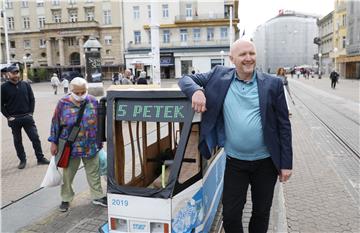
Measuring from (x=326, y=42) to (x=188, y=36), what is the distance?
1260 inches

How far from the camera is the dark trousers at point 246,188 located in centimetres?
321

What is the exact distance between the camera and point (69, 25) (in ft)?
206

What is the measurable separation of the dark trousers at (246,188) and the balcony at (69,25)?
204ft

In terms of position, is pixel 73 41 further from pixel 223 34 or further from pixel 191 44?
pixel 223 34

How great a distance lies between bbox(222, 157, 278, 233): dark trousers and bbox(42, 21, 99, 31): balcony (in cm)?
6227

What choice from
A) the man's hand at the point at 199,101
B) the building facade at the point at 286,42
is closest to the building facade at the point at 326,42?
the building facade at the point at 286,42

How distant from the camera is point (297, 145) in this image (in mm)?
9570

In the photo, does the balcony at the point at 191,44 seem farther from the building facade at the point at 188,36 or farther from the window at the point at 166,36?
the window at the point at 166,36

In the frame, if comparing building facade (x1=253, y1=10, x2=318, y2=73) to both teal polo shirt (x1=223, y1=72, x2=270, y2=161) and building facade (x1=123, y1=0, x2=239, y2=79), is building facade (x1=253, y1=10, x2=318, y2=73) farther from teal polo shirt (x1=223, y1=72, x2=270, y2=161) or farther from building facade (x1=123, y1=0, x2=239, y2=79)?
teal polo shirt (x1=223, y1=72, x2=270, y2=161)

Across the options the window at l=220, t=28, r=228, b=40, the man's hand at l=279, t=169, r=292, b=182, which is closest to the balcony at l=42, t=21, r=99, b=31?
the window at l=220, t=28, r=228, b=40

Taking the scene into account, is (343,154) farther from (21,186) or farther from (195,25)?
(195,25)

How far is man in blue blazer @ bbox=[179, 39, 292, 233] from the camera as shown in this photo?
3.05 meters

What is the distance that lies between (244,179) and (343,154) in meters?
6.05

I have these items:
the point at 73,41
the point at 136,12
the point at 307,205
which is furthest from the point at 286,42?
the point at 307,205
